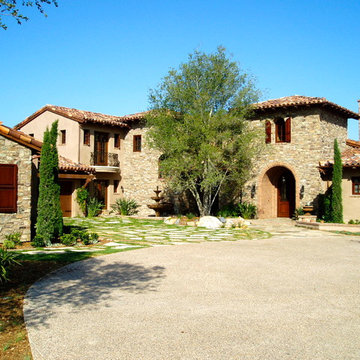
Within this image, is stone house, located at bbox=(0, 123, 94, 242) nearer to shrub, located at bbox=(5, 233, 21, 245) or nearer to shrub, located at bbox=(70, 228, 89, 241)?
shrub, located at bbox=(5, 233, 21, 245)

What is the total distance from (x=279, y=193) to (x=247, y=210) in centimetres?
286

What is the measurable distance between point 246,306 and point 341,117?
1947 centimetres

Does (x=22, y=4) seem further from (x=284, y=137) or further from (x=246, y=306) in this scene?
(x=284, y=137)

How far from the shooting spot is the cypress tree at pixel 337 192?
59.3 feet

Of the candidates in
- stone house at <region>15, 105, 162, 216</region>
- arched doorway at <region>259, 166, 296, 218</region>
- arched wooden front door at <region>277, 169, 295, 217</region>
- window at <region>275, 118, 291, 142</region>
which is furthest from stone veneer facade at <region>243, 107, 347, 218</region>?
stone house at <region>15, 105, 162, 216</region>

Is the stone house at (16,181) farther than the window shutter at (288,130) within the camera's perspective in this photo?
No

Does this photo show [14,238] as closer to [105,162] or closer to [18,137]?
[18,137]

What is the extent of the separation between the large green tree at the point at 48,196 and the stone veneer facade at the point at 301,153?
505 inches

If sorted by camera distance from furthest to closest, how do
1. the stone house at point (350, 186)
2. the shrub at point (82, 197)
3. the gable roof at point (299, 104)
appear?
the shrub at point (82, 197) → the gable roof at point (299, 104) → the stone house at point (350, 186)

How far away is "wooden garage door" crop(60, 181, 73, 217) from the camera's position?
22.5 m

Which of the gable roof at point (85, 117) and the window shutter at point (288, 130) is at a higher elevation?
the gable roof at point (85, 117)

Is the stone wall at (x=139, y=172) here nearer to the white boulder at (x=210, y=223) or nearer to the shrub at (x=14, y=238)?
the white boulder at (x=210, y=223)

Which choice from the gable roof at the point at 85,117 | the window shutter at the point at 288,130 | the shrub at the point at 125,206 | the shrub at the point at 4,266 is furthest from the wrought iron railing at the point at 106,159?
the shrub at the point at 4,266

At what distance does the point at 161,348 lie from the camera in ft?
13.3
